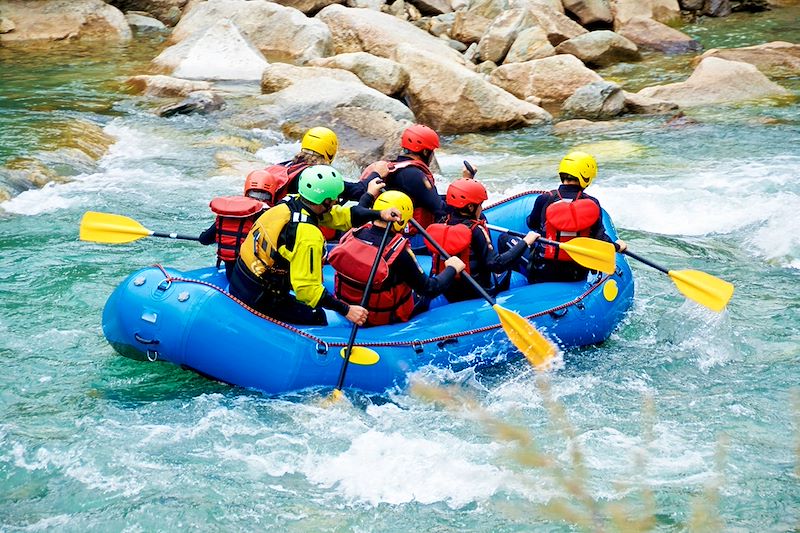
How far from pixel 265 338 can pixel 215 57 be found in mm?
10136

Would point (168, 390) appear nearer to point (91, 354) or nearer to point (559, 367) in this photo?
point (91, 354)

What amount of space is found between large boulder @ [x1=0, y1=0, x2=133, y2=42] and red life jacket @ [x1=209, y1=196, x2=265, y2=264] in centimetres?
1312

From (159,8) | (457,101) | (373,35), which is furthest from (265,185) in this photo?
(159,8)

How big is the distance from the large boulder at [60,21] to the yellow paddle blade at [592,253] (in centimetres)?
1379

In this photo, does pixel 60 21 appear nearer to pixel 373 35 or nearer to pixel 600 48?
pixel 373 35

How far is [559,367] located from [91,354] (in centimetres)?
300

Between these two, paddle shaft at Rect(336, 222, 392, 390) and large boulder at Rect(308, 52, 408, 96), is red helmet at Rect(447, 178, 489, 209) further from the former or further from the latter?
large boulder at Rect(308, 52, 408, 96)

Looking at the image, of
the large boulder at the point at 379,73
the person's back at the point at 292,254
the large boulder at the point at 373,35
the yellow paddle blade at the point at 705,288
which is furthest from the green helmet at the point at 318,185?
the large boulder at the point at 373,35

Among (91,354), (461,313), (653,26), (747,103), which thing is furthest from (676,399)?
(653,26)

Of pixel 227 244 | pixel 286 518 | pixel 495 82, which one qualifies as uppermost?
pixel 227 244

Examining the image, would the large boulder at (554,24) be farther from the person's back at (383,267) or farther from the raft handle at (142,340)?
the raft handle at (142,340)

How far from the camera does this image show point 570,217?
6117 mm

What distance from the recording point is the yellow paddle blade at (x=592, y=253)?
590 cm

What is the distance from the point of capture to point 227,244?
5809 mm
